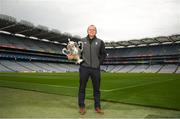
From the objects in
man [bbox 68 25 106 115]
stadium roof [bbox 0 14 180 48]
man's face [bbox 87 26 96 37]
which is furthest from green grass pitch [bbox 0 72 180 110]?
stadium roof [bbox 0 14 180 48]

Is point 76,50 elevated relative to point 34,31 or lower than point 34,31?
lower

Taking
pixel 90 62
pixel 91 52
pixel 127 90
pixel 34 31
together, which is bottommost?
pixel 127 90

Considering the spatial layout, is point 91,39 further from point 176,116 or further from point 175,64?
point 175,64

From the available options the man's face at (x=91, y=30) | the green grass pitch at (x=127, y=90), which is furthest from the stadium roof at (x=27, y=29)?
the man's face at (x=91, y=30)

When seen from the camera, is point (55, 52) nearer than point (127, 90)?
No

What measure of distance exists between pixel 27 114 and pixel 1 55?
219ft

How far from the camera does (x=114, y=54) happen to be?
110 m

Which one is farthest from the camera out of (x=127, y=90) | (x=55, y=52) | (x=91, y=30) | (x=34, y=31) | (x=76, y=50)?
(x=55, y=52)

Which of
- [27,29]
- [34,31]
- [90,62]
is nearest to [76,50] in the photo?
[90,62]

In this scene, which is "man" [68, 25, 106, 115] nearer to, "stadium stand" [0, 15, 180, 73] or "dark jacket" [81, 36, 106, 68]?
"dark jacket" [81, 36, 106, 68]

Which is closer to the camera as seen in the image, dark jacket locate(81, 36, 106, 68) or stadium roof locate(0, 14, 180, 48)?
dark jacket locate(81, 36, 106, 68)

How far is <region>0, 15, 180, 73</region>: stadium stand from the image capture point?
6894 cm

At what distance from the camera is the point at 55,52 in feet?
302

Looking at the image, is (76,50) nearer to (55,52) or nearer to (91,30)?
(91,30)
